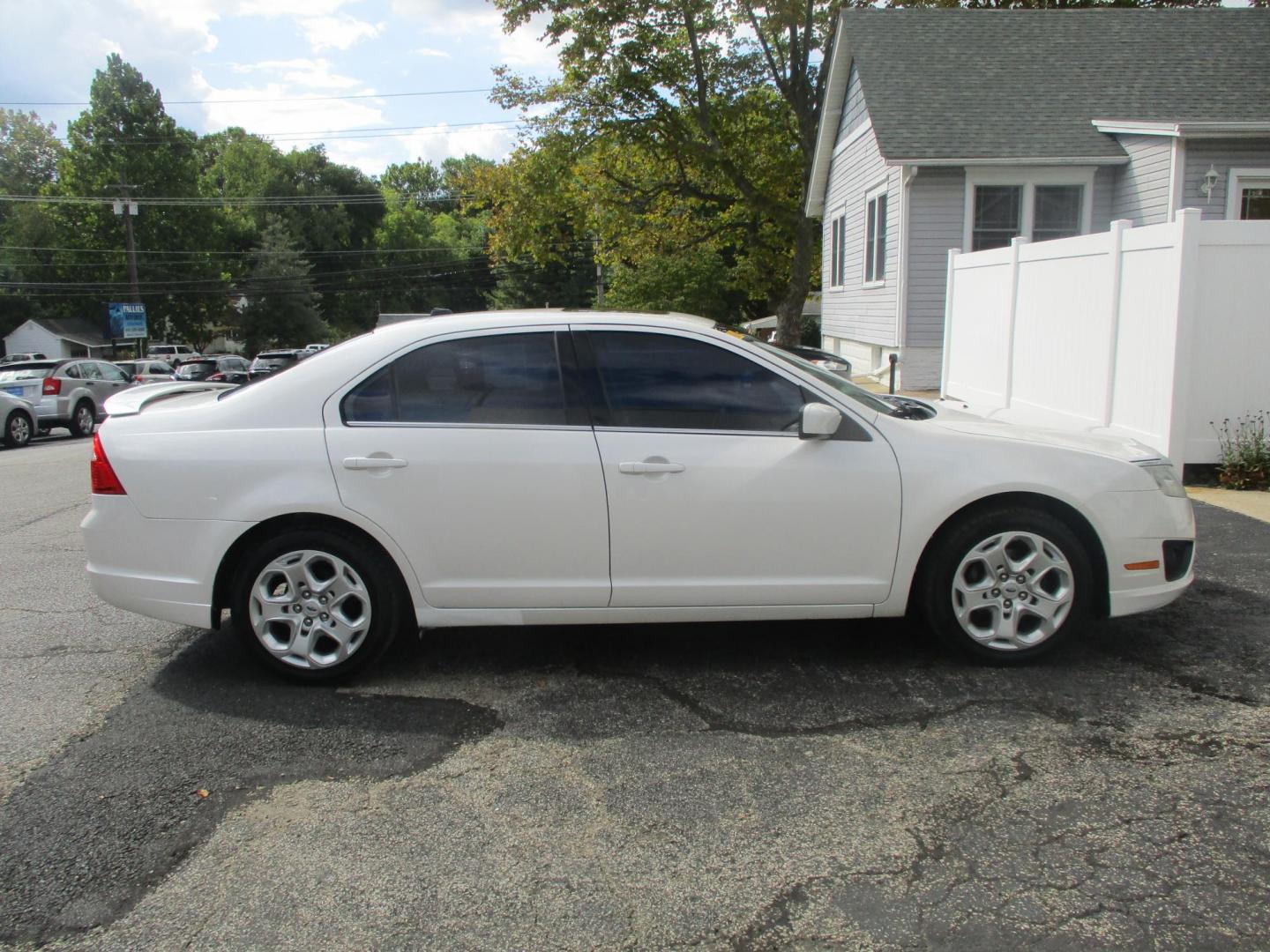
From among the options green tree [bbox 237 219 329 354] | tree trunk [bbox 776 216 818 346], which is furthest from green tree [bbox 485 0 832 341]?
green tree [bbox 237 219 329 354]

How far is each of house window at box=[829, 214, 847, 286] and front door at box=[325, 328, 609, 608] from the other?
19976 millimetres

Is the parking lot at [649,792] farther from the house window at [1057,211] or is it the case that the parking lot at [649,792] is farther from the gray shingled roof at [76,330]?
the gray shingled roof at [76,330]

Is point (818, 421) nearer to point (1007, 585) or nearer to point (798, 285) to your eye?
point (1007, 585)

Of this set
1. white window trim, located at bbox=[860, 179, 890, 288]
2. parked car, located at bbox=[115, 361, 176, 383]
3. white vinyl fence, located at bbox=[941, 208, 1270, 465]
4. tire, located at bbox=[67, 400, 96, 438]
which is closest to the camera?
white vinyl fence, located at bbox=[941, 208, 1270, 465]

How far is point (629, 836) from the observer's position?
3215mm

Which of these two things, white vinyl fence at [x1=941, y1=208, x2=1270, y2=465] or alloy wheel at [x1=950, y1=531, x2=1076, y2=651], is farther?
white vinyl fence at [x1=941, y1=208, x2=1270, y2=465]

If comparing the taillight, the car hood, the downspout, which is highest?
the downspout

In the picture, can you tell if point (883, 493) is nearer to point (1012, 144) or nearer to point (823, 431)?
point (823, 431)

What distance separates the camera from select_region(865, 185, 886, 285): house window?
18.9m

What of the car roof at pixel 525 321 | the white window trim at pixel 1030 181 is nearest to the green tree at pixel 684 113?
the white window trim at pixel 1030 181

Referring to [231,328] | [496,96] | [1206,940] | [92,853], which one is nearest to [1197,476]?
[1206,940]

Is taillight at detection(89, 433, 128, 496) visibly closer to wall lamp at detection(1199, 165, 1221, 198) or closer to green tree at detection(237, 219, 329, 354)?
wall lamp at detection(1199, 165, 1221, 198)

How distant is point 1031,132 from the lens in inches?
Result: 655

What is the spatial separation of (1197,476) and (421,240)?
91.6 m
